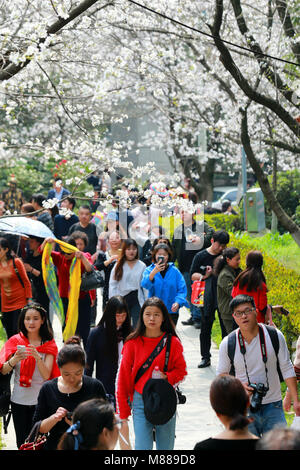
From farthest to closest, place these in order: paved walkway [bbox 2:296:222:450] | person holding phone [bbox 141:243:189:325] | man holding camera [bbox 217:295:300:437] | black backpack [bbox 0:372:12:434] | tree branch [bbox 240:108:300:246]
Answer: tree branch [bbox 240:108:300:246]
person holding phone [bbox 141:243:189:325]
paved walkway [bbox 2:296:222:450]
black backpack [bbox 0:372:12:434]
man holding camera [bbox 217:295:300:437]

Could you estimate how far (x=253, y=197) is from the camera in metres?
18.0

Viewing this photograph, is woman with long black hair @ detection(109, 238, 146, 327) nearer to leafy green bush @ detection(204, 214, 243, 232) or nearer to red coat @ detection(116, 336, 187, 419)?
red coat @ detection(116, 336, 187, 419)

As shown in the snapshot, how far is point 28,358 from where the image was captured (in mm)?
6234

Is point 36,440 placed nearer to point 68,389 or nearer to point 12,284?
point 68,389

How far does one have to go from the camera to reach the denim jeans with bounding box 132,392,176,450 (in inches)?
235

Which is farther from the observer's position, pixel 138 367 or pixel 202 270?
pixel 202 270

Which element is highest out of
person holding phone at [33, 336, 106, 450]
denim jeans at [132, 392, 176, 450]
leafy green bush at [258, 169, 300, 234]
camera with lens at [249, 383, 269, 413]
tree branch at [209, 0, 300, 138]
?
tree branch at [209, 0, 300, 138]

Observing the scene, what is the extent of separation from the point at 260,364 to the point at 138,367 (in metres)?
0.95

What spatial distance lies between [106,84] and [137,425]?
14.0 ft

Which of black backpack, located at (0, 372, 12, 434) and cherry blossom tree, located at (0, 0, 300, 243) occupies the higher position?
cherry blossom tree, located at (0, 0, 300, 243)

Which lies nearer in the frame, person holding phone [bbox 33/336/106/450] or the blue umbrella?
person holding phone [bbox 33/336/106/450]

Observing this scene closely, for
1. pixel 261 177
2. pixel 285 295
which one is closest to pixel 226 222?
pixel 261 177

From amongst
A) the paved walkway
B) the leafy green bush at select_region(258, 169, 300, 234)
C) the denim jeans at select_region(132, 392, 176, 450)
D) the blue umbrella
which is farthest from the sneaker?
the leafy green bush at select_region(258, 169, 300, 234)

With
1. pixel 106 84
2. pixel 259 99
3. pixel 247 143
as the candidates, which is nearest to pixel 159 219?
pixel 247 143
